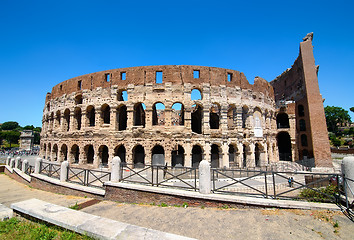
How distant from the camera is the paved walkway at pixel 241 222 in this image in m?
4.33

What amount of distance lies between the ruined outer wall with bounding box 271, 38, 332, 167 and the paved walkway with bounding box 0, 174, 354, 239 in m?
18.2

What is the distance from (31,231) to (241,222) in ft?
17.1

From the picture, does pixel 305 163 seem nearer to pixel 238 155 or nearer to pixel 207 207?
pixel 238 155

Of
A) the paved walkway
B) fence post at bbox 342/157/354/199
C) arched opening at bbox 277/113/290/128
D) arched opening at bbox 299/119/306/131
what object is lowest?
the paved walkway

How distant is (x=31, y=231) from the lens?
12.0ft

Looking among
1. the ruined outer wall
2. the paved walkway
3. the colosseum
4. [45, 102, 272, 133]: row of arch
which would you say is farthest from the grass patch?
the ruined outer wall

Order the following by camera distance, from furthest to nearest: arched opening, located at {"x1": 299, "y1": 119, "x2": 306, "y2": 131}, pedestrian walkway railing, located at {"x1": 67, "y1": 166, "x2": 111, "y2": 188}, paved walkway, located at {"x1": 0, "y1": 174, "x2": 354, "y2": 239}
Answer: arched opening, located at {"x1": 299, "y1": 119, "x2": 306, "y2": 131}
pedestrian walkway railing, located at {"x1": 67, "y1": 166, "x2": 111, "y2": 188}
paved walkway, located at {"x1": 0, "y1": 174, "x2": 354, "y2": 239}

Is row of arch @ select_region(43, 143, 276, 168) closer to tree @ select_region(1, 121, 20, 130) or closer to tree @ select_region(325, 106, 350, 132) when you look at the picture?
tree @ select_region(325, 106, 350, 132)

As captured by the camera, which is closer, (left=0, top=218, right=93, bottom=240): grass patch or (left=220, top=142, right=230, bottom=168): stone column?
(left=0, top=218, right=93, bottom=240): grass patch

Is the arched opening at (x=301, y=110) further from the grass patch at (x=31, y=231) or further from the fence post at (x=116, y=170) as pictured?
the grass patch at (x=31, y=231)

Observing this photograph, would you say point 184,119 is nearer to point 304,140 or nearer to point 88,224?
point 88,224

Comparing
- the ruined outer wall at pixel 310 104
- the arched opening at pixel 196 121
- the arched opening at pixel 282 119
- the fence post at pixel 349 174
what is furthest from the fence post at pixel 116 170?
the arched opening at pixel 282 119

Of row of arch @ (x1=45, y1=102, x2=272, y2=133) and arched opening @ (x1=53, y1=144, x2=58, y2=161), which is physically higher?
row of arch @ (x1=45, y1=102, x2=272, y2=133)

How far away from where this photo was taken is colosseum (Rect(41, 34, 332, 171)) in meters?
17.1
